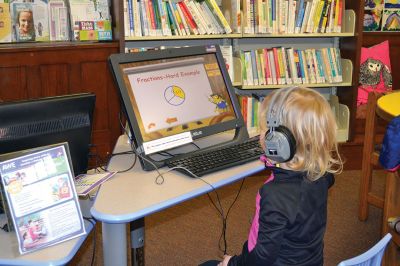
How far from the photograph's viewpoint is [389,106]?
7.59 ft

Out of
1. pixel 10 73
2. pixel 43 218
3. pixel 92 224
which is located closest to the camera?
pixel 43 218

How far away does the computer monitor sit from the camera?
5.28 ft

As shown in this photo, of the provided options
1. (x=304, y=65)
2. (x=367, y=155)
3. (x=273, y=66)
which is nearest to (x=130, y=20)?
→ (x=273, y=66)

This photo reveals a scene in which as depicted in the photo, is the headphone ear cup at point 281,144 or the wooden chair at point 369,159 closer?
the headphone ear cup at point 281,144

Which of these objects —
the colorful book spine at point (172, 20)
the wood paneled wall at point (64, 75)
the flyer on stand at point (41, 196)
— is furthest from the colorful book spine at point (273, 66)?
the flyer on stand at point (41, 196)

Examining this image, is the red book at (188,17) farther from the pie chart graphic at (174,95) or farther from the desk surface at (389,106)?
the pie chart graphic at (174,95)

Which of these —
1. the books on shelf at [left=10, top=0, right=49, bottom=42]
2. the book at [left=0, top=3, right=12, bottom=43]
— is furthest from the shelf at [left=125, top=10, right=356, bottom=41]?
the book at [left=0, top=3, right=12, bottom=43]

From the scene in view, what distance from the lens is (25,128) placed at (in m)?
1.42

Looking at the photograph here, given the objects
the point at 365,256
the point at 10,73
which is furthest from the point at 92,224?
the point at 10,73

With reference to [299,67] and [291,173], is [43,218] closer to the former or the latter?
[291,173]

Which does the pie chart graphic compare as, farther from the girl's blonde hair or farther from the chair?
the chair

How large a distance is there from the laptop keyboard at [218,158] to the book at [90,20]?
73.1 inches

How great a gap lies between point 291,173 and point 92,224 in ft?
1.89

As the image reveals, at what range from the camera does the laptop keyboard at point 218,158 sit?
5.17 ft
